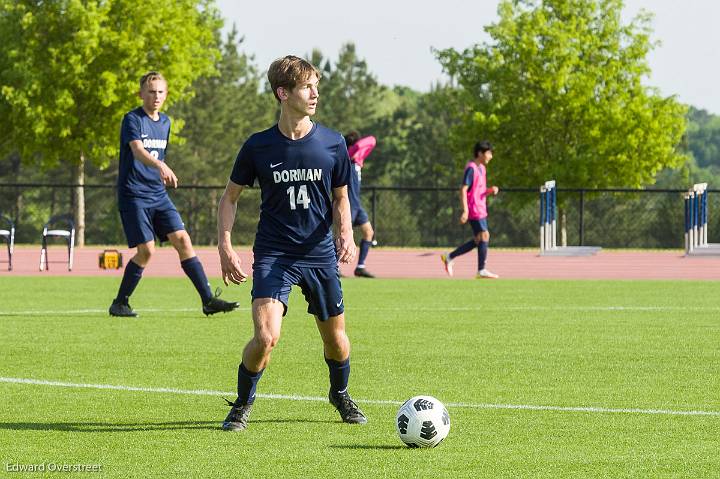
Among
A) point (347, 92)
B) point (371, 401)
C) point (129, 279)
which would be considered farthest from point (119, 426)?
point (347, 92)

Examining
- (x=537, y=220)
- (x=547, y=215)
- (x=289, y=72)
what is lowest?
(x=537, y=220)

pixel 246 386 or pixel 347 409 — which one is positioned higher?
pixel 246 386

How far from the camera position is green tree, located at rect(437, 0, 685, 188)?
2140 inches

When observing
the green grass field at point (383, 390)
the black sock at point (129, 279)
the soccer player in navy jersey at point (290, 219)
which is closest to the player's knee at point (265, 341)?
the soccer player in navy jersey at point (290, 219)

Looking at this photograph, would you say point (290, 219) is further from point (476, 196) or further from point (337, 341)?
point (476, 196)

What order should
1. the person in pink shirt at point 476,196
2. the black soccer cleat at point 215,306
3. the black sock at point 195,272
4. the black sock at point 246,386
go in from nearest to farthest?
the black sock at point 246,386 < the black sock at point 195,272 < the black soccer cleat at point 215,306 < the person in pink shirt at point 476,196

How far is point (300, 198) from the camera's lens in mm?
7637

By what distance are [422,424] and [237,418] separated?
3.72 feet

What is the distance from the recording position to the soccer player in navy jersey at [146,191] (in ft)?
44.3

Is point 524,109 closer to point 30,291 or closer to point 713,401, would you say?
point 30,291

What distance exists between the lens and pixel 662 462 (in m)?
6.65

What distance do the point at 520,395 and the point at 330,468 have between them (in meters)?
2.68

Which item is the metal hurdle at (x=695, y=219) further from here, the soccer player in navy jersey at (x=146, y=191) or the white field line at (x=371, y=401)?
the white field line at (x=371, y=401)

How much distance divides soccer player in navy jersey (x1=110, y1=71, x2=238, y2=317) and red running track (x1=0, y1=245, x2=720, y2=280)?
9.66 meters
